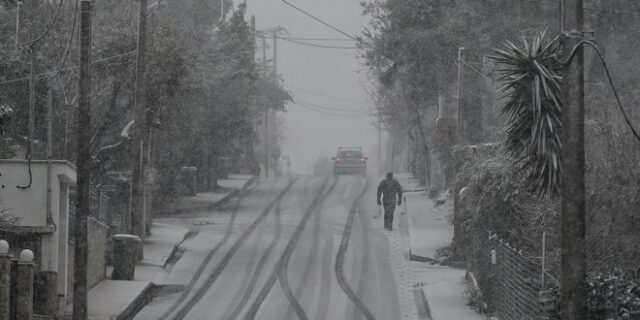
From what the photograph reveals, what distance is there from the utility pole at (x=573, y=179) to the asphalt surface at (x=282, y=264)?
10.9 m

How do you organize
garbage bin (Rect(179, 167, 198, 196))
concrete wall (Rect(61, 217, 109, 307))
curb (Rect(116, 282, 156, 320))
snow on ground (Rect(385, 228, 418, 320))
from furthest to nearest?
garbage bin (Rect(179, 167, 198, 196)) → concrete wall (Rect(61, 217, 109, 307)) → snow on ground (Rect(385, 228, 418, 320)) → curb (Rect(116, 282, 156, 320))

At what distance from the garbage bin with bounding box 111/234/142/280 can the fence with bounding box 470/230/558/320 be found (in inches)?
333

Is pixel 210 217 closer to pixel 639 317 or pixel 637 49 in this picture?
pixel 637 49

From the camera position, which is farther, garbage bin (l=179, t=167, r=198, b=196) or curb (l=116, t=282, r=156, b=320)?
garbage bin (l=179, t=167, r=198, b=196)

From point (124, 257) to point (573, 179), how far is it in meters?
17.3

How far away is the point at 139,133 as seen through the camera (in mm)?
30797

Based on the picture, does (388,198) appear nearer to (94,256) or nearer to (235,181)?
(94,256)

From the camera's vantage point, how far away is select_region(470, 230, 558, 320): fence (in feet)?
58.4

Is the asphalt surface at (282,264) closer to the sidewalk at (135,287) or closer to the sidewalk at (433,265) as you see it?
the sidewalk at (135,287)

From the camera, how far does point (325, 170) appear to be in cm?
11062

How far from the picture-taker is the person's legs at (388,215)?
122 feet

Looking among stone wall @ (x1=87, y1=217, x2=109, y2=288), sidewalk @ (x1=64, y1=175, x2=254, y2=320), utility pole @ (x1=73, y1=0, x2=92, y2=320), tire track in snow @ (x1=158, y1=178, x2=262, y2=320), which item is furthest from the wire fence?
stone wall @ (x1=87, y1=217, x2=109, y2=288)

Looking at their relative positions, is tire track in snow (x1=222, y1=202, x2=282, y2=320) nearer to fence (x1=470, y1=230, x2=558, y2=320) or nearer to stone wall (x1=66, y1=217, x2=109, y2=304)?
stone wall (x1=66, y1=217, x2=109, y2=304)

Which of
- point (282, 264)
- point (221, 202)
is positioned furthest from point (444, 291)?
point (221, 202)
